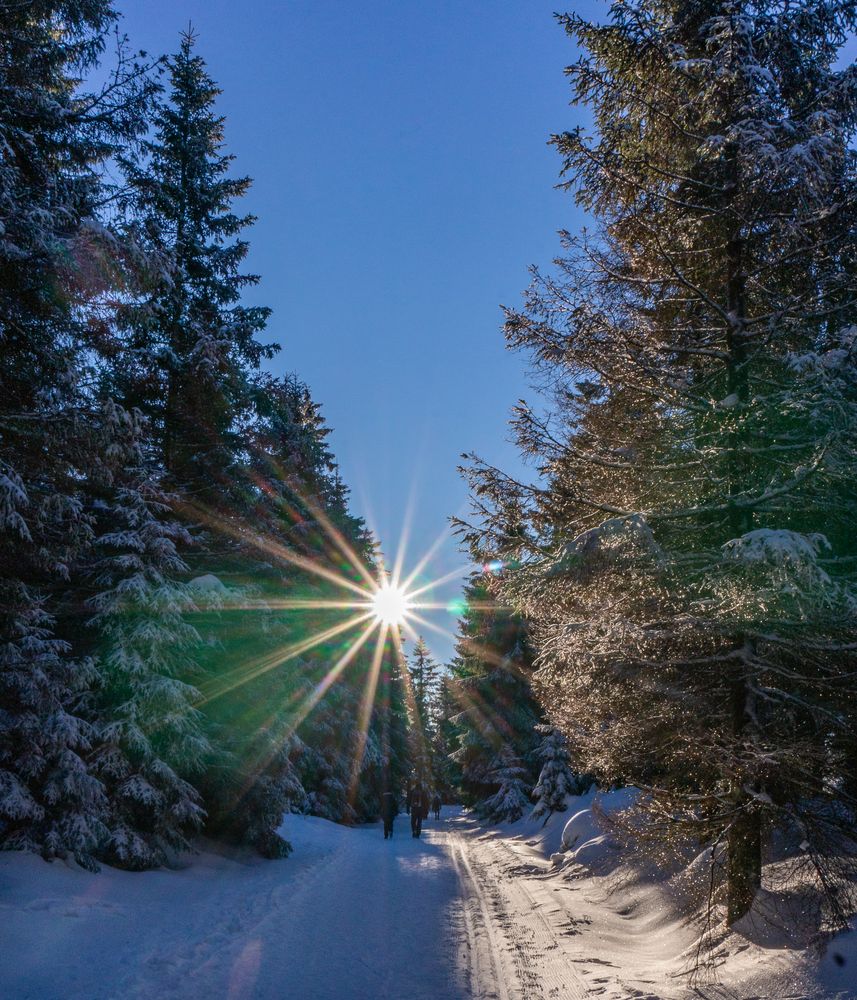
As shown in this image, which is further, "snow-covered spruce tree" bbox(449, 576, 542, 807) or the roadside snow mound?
"snow-covered spruce tree" bbox(449, 576, 542, 807)

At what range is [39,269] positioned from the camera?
698 centimetres

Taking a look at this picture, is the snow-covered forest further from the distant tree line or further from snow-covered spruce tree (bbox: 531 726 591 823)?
snow-covered spruce tree (bbox: 531 726 591 823)

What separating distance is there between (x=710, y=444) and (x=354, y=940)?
7.13 m

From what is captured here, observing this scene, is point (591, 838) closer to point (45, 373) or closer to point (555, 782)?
point (555, 782)

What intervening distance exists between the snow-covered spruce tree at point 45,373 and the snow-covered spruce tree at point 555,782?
1743 centimetres

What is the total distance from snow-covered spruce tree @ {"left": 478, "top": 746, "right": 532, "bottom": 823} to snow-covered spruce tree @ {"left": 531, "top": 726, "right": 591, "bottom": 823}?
144 inches

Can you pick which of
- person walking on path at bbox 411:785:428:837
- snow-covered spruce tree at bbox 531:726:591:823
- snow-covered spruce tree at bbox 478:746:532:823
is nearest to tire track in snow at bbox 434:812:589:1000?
person walking on path at bbox 411:785:428:837

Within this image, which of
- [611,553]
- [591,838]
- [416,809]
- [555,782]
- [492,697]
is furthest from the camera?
[492,697]

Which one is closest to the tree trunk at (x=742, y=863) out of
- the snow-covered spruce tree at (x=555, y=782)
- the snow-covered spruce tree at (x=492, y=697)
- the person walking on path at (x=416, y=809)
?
the snow-covered spruce tree at (x=555, y=782)

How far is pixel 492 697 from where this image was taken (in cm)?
2900

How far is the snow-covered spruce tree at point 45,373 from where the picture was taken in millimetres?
6961

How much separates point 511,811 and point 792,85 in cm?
2686

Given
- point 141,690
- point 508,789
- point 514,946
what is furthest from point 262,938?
point 508,789

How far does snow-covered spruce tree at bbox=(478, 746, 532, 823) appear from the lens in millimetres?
26969
